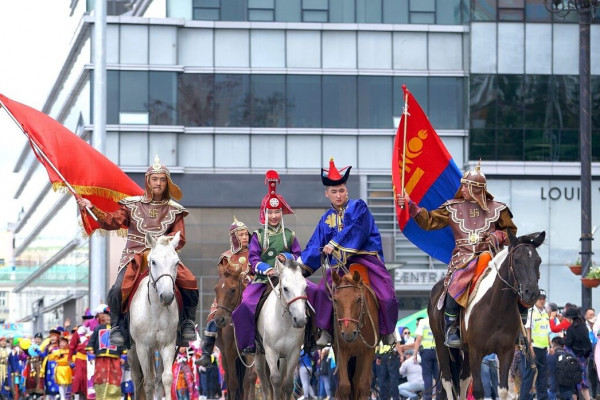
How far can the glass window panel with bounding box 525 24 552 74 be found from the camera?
53469 millimetres

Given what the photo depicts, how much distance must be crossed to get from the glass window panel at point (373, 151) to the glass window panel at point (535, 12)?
293 inches

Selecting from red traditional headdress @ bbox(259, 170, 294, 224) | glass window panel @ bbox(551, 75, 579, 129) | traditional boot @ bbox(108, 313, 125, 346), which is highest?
glass window panel @ bbox(551, 75, 579, 129)

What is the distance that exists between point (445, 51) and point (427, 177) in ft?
116

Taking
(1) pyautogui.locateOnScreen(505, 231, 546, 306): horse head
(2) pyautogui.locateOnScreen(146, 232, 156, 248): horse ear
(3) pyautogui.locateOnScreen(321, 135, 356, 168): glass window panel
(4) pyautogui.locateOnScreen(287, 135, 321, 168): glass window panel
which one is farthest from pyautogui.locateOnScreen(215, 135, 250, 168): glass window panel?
(1) pyautogui.locateOnScreen(505, 231, 546, 306): horse head

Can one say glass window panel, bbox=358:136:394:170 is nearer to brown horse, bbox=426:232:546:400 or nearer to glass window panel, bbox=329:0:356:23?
glass window panel, bbox=329:0:356:23

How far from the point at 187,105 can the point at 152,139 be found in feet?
6.48

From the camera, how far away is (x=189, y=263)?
5319cm

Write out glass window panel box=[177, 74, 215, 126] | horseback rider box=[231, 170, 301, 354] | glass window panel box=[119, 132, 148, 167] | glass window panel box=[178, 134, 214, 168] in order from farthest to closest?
glass window panel box=[178, 134, 214, 168] < glass window panel box=[177, 74, 215, 126] < glass window panel box=[119, 132, 148, 167] < horseback rider box=[231, 170, 301, 354]

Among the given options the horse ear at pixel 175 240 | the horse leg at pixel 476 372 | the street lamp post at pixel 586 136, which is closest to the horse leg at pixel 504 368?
the horse leg at pixel 476 372

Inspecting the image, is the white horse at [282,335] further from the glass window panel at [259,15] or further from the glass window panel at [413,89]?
the glass window panel at [259,15]

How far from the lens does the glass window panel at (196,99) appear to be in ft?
176

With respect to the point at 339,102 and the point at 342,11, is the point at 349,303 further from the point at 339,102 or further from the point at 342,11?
the point at 342,11

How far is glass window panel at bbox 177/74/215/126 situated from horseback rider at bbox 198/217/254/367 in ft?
108

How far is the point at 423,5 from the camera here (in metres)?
54.8
